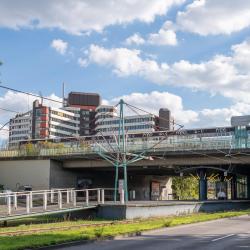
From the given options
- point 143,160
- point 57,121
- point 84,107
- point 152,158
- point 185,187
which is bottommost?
point 185,187

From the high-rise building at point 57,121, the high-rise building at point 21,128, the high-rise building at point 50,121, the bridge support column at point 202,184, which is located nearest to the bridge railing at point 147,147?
the bridge support column at point 202,184

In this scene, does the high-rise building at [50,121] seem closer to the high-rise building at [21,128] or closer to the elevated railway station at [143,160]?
the high-rise building at [21,128]

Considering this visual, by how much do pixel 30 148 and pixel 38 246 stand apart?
182 feet

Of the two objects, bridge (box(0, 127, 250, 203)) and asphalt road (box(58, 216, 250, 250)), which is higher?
bridge (box(0, 127, 250, 203))

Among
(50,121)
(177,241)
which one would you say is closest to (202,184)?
(177,241)

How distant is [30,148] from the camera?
229ft

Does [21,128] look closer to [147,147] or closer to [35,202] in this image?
[147,147]

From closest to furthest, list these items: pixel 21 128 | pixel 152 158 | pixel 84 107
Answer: pixel 152 158 → pixel 21 128 → pixel 84 107

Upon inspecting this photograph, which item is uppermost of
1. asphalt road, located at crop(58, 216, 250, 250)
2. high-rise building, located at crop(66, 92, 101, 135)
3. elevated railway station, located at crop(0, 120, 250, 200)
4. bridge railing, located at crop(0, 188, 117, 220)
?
high-rise building, located at crop(66, 92, 101, 135)

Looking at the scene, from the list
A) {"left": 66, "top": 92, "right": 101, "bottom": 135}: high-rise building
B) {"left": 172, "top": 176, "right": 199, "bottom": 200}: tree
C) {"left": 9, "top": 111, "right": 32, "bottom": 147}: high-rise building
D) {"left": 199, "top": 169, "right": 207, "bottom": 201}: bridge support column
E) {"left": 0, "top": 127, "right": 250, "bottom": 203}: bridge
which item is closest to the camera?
{"left": 0, "top": 127, "right": 250, "bottom": 203}: bridge

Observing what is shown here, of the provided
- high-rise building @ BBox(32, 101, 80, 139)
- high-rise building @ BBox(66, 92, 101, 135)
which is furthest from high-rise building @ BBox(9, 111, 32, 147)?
high-rise building @ BBox(66, 92, 101, 135)

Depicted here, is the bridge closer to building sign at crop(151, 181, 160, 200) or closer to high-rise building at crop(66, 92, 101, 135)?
building sign at crop(151, 181, 160, 200)

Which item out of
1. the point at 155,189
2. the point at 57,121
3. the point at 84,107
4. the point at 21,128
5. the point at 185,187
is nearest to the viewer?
the point at 155,189

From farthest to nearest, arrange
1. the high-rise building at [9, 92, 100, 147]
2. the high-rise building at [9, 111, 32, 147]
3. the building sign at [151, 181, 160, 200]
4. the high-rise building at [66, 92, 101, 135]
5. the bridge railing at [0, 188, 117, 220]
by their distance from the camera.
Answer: the high-rise building at [66, 92, 101, 135], the high-rise building at [9, 111, 32, 147], the high-rise building at [9, 92, 100, 147], the building sign at [151, 181, 160, 200], the bridge railing at [0, 188, 117, 220]
